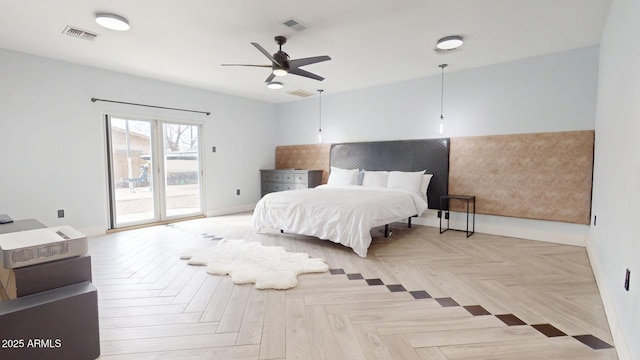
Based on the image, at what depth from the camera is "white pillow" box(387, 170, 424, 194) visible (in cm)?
452

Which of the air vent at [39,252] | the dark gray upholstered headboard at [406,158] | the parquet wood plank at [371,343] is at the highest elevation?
the dark gray upholstered headboard at [406,158]

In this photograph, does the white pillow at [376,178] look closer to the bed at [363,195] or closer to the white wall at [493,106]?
the bed at [363,195]

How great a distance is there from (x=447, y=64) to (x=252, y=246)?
3654 millimetres

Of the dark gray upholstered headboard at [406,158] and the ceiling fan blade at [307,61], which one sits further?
the dark gray upholstered headboard at [406,158]

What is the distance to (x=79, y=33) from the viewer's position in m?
3.06

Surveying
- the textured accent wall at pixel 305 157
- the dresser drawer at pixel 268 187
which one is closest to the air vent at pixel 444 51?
the textured accent wall at pixel 305 157

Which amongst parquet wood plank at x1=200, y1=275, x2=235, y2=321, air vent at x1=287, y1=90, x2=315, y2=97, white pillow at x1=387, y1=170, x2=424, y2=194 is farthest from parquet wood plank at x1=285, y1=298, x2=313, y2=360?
air vent at x1=287, y1=90, x2=315, y2=97

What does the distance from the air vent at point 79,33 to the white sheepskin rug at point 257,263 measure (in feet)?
8.41

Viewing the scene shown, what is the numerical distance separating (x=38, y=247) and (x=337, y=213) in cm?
252

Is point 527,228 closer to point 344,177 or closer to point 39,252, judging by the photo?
point 344,177

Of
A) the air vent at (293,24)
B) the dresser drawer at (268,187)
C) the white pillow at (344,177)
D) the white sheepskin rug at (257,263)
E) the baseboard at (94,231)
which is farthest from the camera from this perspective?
the dresser drawer at (268,187)

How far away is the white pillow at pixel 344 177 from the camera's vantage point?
16.9 feet

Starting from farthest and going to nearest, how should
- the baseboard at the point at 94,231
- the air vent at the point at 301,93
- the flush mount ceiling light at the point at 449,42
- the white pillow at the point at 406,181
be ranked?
the air vent at the point at 301,93, the white pillow at the point at 406,181, the baseboard at the point at 94,231, the flush mount ceiling light at the point at 449,42

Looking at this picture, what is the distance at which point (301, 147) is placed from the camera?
6.49 metres
